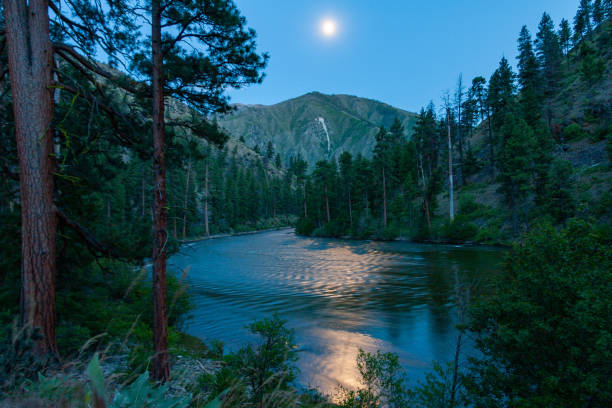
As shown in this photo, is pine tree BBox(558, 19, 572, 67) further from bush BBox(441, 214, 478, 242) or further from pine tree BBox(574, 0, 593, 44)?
bush BBox(441, 214, 478, 242)

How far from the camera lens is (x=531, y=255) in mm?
6332

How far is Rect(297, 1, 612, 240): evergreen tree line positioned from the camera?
32562 mm

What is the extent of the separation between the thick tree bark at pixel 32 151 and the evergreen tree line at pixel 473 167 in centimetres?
3315

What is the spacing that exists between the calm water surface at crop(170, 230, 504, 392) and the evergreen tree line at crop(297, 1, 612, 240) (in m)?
8.85

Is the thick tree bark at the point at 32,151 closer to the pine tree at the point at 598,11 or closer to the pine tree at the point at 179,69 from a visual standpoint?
the pine tree at the point at 179,69

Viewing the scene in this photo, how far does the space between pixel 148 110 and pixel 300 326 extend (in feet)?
32.0

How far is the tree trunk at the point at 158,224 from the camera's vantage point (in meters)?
5.73

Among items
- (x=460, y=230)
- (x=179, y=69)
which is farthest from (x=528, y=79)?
(x=179, y=69)

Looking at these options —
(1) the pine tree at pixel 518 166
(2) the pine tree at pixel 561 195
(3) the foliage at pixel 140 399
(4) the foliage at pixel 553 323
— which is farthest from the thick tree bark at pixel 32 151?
(1) the pine tree at pixel 518 166

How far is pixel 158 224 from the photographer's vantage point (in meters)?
5.77

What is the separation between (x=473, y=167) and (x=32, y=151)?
57084 mm

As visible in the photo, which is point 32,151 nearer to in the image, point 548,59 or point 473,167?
point 473,167

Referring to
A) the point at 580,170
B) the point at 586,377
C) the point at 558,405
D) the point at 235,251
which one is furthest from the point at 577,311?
the point at 580,170

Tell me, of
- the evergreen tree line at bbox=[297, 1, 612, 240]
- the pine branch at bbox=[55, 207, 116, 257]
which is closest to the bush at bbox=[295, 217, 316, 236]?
the evergreen tree line at bbox=[297, 1, 612, 240]
